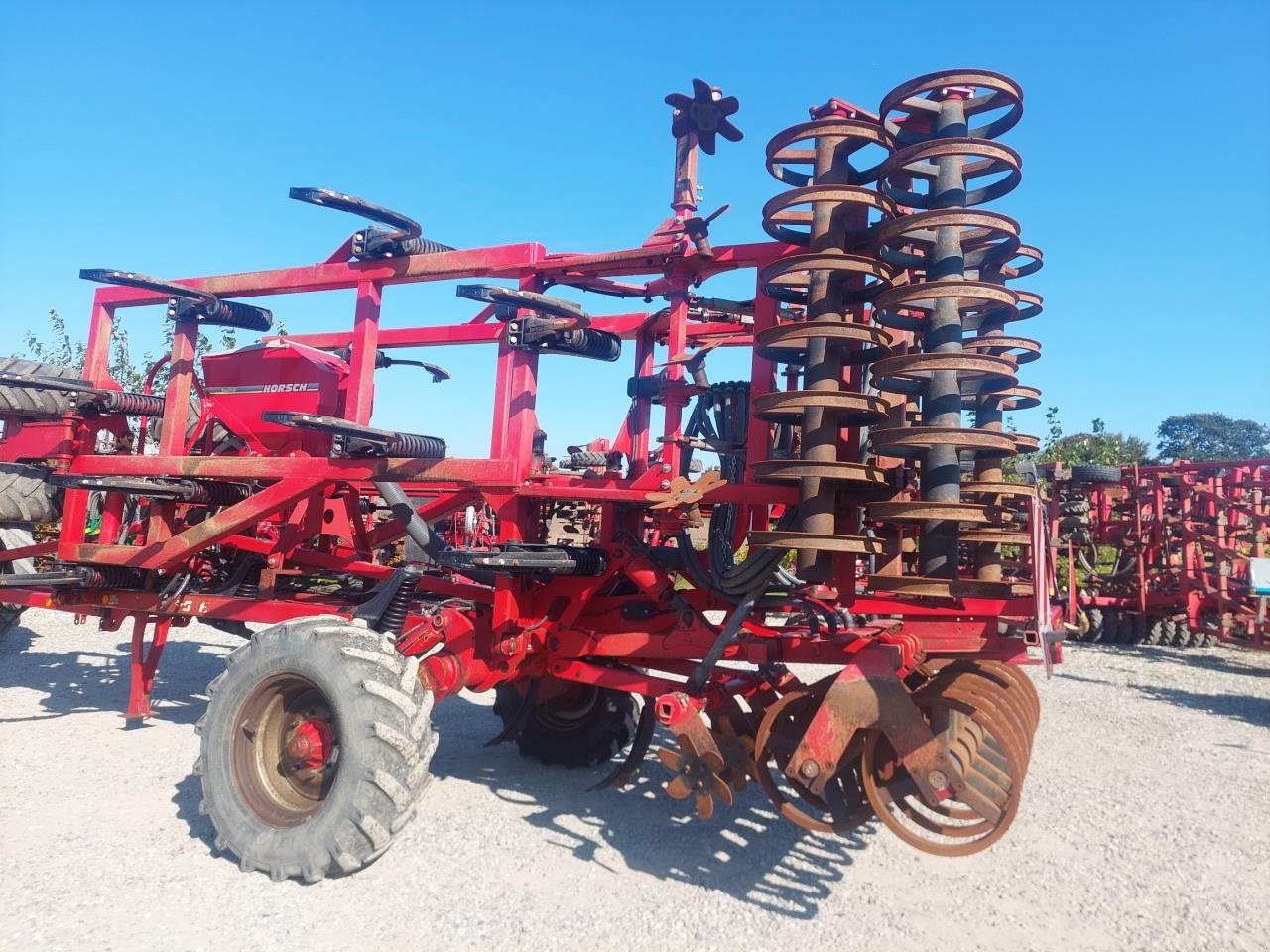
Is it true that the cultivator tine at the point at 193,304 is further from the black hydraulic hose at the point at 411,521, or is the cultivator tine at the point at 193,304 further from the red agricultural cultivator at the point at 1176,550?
the red agricultural cultivator at the point at 1176,550

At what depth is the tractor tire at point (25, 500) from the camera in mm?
6398

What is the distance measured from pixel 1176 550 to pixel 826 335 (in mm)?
12394

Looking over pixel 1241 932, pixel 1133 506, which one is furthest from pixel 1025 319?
pixel 1133 506

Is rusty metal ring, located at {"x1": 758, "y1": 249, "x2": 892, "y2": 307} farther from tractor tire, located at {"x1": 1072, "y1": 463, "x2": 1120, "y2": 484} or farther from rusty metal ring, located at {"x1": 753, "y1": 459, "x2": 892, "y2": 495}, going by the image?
tractor tire, located at {"x1": 1072, "y1": 463, "x2": 1120, "y2": 484}

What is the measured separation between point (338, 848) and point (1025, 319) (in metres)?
3.74

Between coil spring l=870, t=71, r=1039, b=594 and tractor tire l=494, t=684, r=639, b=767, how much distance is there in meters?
2.60

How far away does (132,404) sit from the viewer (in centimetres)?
539

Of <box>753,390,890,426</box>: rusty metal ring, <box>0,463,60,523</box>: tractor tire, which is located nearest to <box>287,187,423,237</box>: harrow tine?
<box>753,390,890,426</box>: rusty metal ring

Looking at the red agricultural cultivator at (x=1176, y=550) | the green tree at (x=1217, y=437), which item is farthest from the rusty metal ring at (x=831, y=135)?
the green tree at (x=1217, y=437)

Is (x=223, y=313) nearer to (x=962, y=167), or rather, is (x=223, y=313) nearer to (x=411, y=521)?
(x=411, y=521)

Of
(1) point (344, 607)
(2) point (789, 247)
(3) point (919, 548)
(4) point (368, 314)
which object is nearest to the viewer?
(3) point (919, 548)

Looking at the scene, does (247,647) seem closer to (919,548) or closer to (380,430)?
(380,430)

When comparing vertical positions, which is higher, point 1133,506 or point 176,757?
point 1133,506

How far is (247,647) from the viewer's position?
13.0 feet
